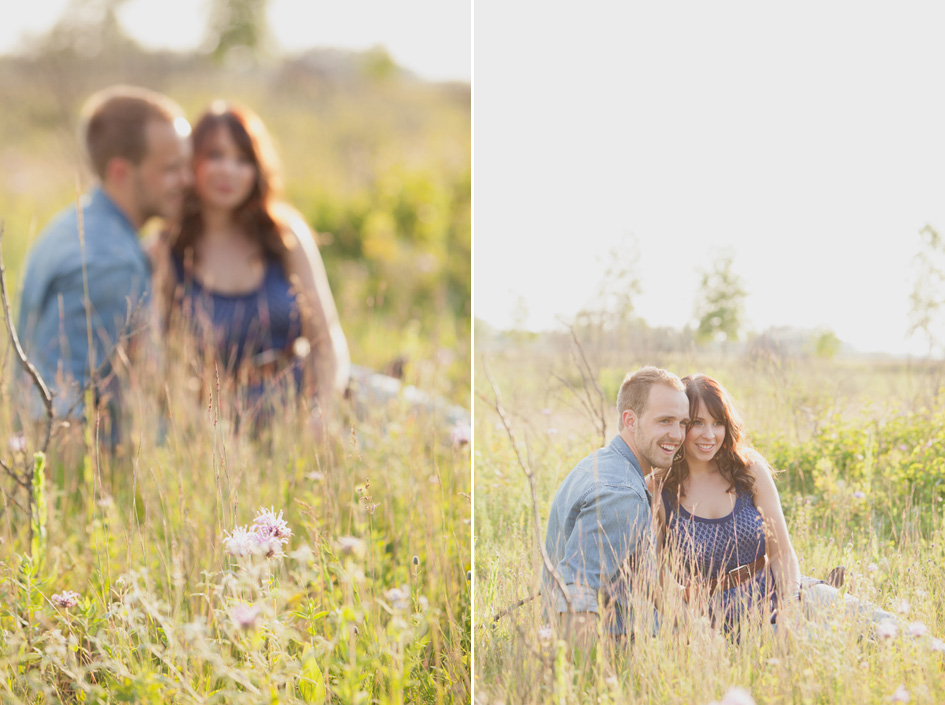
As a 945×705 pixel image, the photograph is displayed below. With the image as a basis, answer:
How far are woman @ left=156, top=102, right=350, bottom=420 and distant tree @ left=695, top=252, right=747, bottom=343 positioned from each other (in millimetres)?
1722

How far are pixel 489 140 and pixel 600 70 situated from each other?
30cm

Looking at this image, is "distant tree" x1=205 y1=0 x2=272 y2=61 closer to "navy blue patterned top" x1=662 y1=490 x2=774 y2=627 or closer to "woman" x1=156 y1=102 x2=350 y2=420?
"woman" x1=156 y1=102 x2=350 y2=420

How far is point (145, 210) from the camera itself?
3.09 m

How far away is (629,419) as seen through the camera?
5.42 ft

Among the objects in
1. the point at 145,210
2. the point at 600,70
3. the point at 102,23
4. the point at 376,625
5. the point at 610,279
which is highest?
the point at 102,23

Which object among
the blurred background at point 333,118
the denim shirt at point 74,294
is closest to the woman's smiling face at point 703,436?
the blurred background at point 333,118

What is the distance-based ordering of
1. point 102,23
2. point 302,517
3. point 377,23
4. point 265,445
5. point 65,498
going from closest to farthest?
1. point 302,517
2. point 65,498
3. point 265,445
4. point 377,23
5. point 102,23

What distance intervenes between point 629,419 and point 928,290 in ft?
2.40

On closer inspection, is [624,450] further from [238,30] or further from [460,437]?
[238,30]

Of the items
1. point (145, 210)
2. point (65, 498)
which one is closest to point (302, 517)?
point (65, 498)

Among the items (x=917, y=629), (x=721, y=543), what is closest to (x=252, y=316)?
(x=721, y=543)

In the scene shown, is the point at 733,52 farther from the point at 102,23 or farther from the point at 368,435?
the point at 102,23

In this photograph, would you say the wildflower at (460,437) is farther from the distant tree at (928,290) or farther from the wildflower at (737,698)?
the distant tree at (928,290)

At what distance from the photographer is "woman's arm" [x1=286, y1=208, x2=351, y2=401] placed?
299 centimetres
